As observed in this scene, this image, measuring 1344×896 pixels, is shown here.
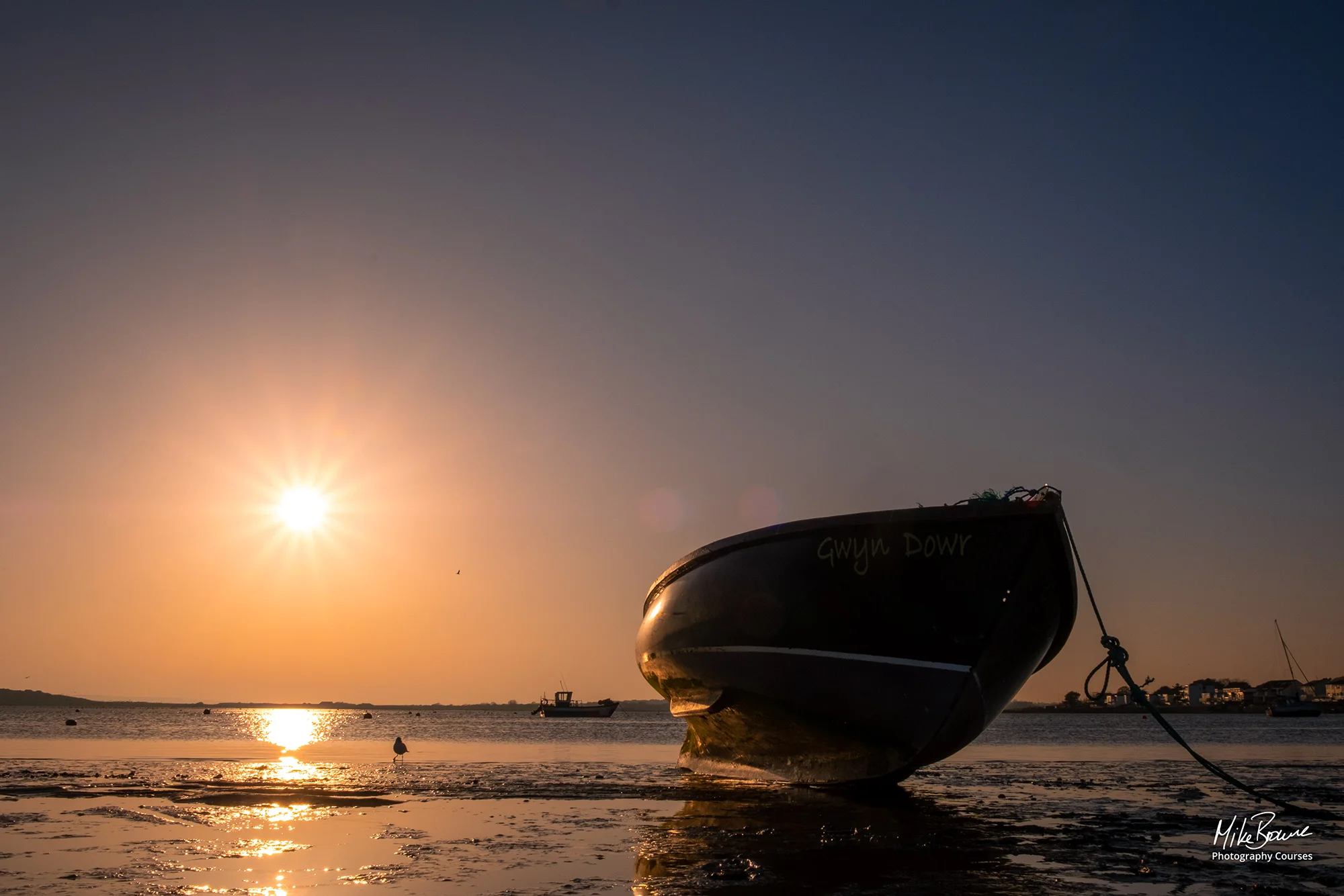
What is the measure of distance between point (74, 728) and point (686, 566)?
209ft

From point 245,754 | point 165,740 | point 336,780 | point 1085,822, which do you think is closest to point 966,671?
point 1085,822

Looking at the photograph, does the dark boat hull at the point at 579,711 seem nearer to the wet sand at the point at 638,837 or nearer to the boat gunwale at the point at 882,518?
the wet sand at the point at 638,837

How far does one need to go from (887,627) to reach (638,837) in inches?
193

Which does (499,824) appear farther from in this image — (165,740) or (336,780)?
(165,740)

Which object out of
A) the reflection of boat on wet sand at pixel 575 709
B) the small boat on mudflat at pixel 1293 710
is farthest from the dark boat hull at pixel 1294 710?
the reflection of boat on wet sand at pixel 575 709

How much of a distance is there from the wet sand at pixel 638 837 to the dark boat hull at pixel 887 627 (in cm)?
102

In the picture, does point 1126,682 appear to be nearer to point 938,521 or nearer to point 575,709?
point 938,521

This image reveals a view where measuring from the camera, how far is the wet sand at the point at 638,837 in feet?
25.2

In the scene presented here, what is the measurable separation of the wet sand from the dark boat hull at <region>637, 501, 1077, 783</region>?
102 centimetres

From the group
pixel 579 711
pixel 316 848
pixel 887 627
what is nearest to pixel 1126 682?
pixel 887 627

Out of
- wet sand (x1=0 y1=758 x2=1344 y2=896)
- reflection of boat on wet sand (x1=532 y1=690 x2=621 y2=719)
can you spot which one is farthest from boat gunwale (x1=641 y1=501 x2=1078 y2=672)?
reflection of boat on wet sand (x1=532 y1=690 x2=621 y2=719)

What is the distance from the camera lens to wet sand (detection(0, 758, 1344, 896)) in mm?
7676

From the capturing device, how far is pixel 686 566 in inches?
714

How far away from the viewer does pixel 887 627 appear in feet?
44.6
